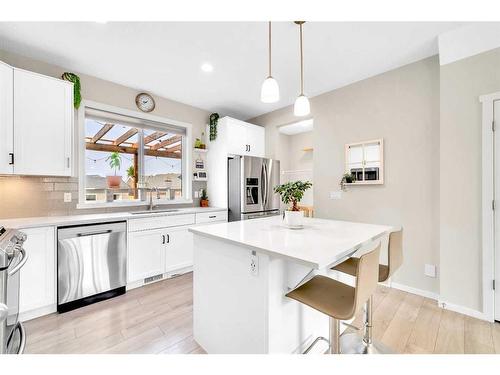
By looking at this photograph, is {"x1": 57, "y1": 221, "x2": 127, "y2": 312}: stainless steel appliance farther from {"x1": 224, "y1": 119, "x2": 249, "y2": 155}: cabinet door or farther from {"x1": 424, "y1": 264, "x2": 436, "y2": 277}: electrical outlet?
{"x1": 424, "y1": 264, "x2": 436, "y2": 277}: electrical outlet

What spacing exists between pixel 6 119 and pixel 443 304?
4.53 meters

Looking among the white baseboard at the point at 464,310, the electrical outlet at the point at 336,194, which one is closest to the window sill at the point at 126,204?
the electrical outlet at the point at 336,194

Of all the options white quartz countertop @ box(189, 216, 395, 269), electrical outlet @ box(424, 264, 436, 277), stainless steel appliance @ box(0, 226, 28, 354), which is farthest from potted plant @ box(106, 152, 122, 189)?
electrical outlet @ box(424, 264, 436, 277)

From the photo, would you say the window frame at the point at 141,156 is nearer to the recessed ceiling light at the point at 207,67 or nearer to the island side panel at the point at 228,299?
the recessed ceiling light at the point at 207,67

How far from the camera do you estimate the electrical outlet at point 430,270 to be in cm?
241

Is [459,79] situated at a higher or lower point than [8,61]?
lower

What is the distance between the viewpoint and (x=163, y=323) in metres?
1.96

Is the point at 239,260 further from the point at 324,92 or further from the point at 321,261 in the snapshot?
the point at 324,92

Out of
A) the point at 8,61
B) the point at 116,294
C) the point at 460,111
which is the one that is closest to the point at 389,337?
the point at 460,111

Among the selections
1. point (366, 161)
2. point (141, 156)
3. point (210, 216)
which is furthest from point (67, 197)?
point (366, 161)

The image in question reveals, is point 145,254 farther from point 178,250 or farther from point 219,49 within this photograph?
point 219,49

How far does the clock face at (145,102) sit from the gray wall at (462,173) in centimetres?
359

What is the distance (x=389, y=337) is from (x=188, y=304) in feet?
6.00

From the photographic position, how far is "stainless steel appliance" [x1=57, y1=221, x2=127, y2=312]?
2154 mm
